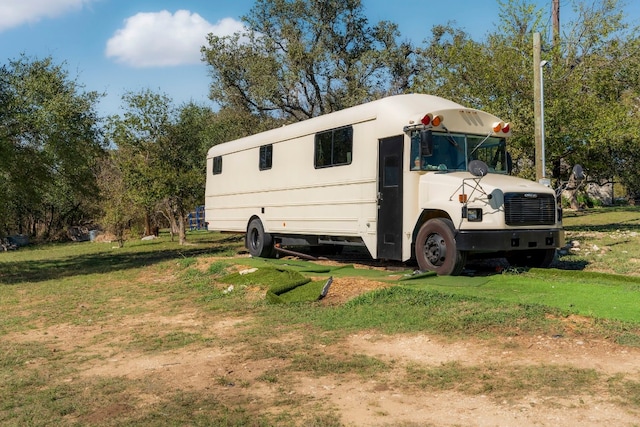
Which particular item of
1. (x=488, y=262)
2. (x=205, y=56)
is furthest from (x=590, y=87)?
(x=205, y=56)

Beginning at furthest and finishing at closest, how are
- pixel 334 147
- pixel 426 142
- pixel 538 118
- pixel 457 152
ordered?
pixel 538 118 < pixel 334 147 < pixel 457 152 < pixel 426 142

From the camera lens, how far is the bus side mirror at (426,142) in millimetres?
10352

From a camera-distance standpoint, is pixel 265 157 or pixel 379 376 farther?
pixel 265 157

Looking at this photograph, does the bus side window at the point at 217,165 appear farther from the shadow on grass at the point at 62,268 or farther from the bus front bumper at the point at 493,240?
the bus front bumper at the point at 493,240

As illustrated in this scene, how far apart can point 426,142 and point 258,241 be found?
661 centimetres

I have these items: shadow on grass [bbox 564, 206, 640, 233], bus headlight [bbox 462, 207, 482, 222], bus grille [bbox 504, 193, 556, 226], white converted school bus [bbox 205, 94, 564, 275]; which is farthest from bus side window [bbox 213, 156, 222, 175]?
shadow on grass [bbox 564, 206, 640, 233]

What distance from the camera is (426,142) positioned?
10.4 meters

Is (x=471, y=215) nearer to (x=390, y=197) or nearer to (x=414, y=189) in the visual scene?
(x=414, y=189)

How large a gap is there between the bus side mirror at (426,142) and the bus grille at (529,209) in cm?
148

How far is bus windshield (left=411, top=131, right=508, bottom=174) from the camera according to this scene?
422 inches

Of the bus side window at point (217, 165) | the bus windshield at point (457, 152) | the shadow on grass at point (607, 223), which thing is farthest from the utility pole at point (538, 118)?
the bus side window at point (217, 165)

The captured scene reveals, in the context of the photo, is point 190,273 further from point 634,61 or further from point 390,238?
point 634,61

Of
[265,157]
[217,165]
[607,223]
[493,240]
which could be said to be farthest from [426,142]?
[607,223]

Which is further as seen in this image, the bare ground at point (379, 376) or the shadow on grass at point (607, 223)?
the shadow on grass at point (607, 223)
